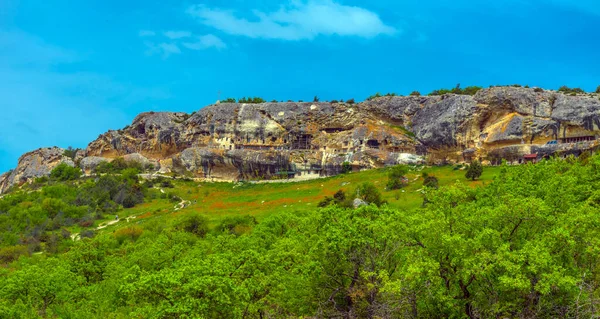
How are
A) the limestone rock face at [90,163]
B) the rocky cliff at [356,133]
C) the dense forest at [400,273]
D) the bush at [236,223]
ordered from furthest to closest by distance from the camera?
the limestone rock face at [90,163], the rocky cliff at [356,133], the bush at [236,223], the dense forest at [400,273]

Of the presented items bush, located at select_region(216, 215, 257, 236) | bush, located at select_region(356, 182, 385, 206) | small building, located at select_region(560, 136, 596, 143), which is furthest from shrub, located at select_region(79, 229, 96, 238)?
small building, located at select_region(560, 136, 596, 143)

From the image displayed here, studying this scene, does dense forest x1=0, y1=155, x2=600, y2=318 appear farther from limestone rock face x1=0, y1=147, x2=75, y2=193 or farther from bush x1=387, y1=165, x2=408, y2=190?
limestone rock face x1=0, y1=147, x2=75, y2=193

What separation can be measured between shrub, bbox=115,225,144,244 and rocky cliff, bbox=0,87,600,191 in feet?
137

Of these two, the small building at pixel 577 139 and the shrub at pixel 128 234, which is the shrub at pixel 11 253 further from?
the small building at pixel 577 139

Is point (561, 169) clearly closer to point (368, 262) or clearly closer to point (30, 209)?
point (368, 262)

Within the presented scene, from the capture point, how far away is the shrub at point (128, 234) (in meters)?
56.5

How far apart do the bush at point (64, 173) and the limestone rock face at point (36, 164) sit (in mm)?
6932

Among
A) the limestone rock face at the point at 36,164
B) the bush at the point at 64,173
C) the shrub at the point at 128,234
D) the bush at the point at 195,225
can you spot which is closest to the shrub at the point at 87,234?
the shrub at the point at 128,234

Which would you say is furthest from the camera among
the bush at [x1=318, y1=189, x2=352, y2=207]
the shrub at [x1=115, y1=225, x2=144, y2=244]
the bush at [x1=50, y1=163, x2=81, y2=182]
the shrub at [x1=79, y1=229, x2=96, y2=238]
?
the bush at [x1=50, y1=163, x2=81, y2=182]

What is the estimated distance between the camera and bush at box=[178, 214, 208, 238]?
55812 millimetres

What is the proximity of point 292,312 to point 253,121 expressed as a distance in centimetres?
8336

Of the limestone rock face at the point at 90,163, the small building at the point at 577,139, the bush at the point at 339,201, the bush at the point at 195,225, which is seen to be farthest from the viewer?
the limestone rock face at the point at 90,163

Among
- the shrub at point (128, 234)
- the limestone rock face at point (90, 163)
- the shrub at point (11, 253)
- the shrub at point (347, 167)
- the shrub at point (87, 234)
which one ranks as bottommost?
the shrub at point (11, 253)

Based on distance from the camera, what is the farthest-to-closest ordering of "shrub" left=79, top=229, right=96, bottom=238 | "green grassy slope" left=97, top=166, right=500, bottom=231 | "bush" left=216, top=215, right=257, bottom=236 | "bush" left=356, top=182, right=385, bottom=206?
1. "green grassy slope" left=97, top=166, right=500, bottom=231
2. "shrub" left=79, top=229, right=96, bottom=238
3. "bush" left=356, top=182, right=385, bottom=206
4. "bush" left=216, top=215, right=257, bottom=236
